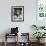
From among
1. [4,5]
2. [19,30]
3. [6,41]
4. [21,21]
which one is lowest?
[6,41]

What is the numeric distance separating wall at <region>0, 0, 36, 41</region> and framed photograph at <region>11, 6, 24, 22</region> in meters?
0.13

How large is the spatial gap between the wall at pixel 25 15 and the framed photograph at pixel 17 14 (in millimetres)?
131

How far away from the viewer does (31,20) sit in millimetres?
6477

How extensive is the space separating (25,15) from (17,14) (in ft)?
1.17

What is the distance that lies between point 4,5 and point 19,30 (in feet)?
4.20

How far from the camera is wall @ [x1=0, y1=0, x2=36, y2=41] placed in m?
6.42

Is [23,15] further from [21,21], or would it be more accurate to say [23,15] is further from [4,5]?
[4,5]

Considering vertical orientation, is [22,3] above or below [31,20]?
above

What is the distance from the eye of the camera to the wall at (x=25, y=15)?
6418 mm

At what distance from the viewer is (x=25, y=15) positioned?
6.46 meters

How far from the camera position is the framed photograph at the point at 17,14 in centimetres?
645

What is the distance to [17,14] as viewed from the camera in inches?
255

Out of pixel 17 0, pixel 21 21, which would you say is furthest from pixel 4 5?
pixel 21 21

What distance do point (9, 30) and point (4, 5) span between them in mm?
1119
